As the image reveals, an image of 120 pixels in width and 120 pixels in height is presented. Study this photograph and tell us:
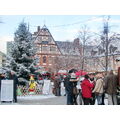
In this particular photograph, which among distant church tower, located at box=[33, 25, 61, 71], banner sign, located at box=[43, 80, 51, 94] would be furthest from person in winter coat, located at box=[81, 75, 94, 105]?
distant church tower, located at box=[33, 25, 61, 71]

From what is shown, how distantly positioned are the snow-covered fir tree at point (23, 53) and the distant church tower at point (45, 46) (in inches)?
19.7

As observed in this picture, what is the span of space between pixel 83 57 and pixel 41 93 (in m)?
5.46

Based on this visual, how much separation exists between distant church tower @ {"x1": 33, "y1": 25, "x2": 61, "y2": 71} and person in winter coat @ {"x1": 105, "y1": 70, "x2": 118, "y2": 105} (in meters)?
9.27

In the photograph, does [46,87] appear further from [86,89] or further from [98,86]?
[86,89]

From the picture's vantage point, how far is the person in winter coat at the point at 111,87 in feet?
38.2

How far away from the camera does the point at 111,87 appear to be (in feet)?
38.3

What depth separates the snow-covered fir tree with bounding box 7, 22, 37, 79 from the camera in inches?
857

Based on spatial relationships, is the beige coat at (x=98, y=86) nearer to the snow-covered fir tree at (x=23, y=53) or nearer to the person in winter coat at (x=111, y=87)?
the person in winter coat at (x=111, y=87)

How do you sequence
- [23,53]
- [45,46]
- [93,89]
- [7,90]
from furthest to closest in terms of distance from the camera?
1. [45,46]
2. [23,53]
3. [7,90]
4. [93,89]

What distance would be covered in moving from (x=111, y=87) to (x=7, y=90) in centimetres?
458

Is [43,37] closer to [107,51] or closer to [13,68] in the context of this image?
[13,68]

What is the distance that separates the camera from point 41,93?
1998 centimetres

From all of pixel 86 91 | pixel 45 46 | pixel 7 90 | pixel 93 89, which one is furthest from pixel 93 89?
pixel 45 46

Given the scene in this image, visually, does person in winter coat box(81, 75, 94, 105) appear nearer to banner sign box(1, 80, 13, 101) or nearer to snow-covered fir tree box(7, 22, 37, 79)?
banner sign box(1, 80, 13, 101)
